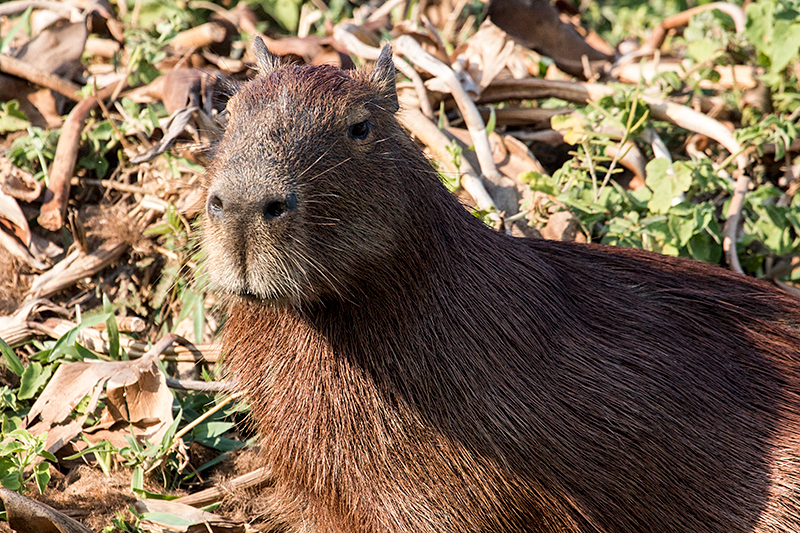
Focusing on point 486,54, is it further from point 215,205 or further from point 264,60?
point 215,205

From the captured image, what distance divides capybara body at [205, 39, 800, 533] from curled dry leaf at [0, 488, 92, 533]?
0.73m

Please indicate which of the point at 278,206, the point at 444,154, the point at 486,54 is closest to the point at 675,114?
the point at 486,54

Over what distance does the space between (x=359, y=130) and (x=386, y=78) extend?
335 mm

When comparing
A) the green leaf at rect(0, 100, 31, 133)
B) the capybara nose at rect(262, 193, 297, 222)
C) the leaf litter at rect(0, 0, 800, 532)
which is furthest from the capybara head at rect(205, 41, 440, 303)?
the green leaf at rect(0, 100, 31, 133)

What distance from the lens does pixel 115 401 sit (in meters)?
3.34

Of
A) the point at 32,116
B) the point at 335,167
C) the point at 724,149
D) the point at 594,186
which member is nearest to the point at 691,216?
the point at 594,186

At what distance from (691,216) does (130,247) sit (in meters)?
2.79

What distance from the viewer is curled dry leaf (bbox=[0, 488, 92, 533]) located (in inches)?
108

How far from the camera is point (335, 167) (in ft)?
8.02

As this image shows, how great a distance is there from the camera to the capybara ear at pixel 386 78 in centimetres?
281

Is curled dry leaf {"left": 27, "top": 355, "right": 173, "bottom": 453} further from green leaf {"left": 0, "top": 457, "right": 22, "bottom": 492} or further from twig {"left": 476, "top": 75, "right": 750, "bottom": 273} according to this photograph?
twig {"left": 476, "top": 75, "right": 750, "bottom": 273}

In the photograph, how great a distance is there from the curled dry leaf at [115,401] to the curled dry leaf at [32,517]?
0.50m

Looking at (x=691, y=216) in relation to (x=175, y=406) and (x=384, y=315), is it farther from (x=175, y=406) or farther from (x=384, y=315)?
(x=175, y=406)

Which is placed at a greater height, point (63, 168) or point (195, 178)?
point (195, 178)
